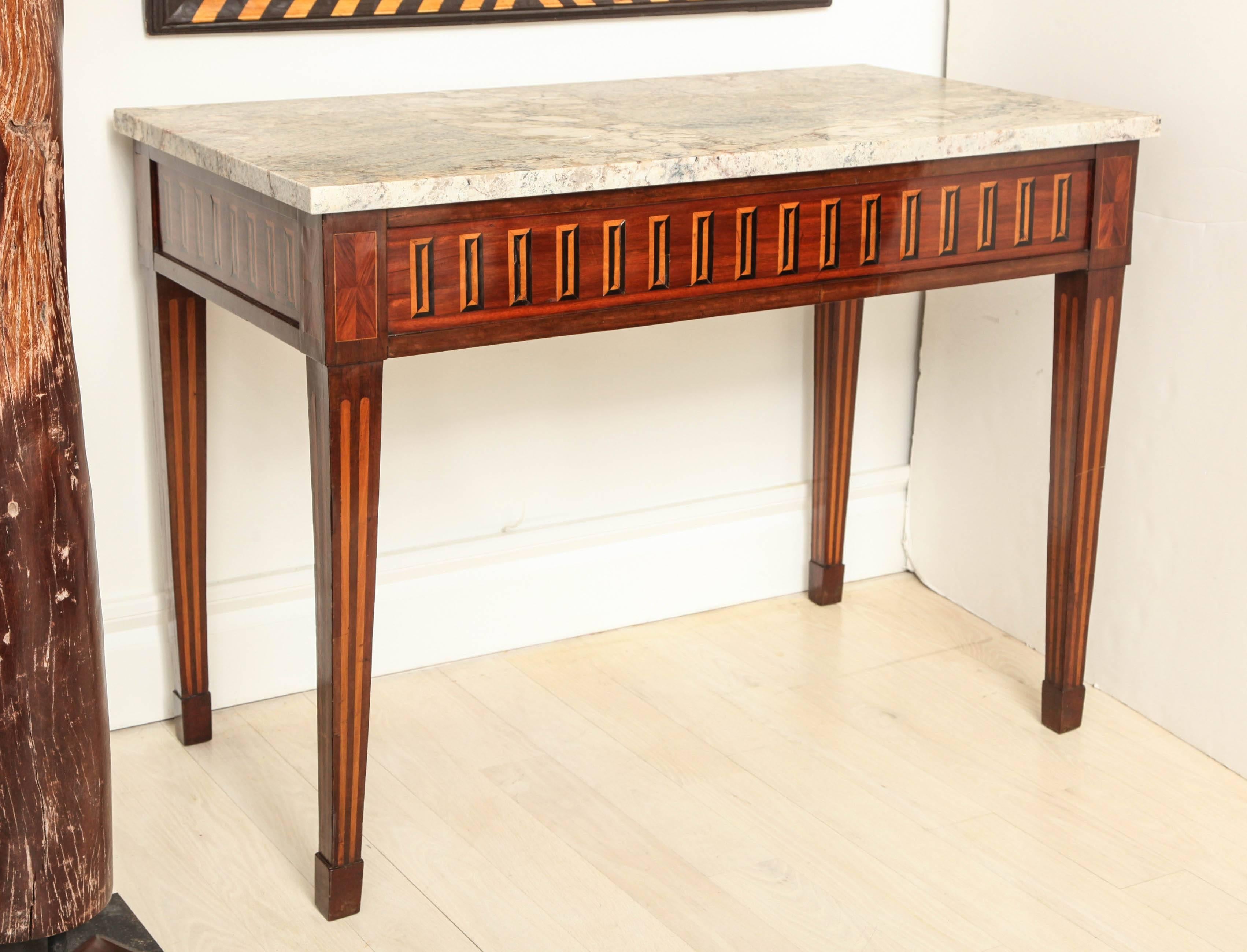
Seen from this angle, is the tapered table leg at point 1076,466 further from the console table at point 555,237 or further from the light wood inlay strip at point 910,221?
the light wood inlay strip at point 910,221

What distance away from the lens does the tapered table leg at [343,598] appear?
1501 millimetres

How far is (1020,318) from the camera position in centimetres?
231

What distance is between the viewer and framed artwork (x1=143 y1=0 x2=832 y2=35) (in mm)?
1868

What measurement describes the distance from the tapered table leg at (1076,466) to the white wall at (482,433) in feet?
1.69

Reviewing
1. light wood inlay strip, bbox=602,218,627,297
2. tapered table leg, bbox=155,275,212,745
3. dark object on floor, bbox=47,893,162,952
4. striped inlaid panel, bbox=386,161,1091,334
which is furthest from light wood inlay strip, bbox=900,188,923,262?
dark object on floor, bbox=47,893,162,952

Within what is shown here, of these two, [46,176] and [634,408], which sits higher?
[46,176]

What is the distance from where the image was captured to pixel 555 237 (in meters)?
1.56

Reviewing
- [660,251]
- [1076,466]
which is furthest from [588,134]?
[1076,466]

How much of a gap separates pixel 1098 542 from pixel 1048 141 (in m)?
0.67

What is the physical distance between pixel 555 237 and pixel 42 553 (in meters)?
0.59

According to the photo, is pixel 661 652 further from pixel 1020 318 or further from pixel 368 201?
pixel 368 201

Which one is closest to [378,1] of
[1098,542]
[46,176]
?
[46,176]

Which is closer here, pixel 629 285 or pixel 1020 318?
pixel 629 285

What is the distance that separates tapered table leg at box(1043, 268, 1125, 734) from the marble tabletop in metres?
0.22
